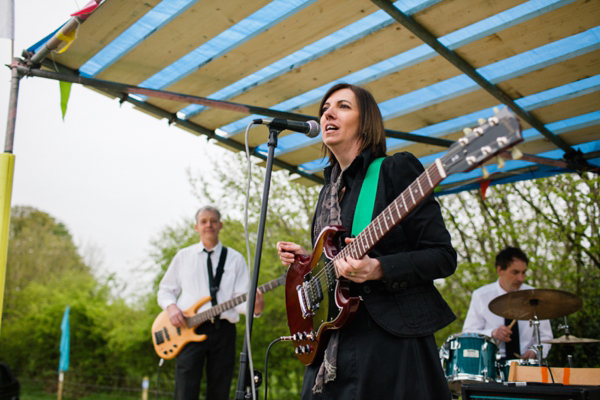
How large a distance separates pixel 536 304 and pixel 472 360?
0.74m

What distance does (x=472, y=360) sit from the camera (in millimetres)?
4598

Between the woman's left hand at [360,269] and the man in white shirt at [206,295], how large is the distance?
3118mm

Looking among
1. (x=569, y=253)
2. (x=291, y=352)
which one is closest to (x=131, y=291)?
(x=291, y=352)

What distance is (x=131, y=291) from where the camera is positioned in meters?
11.5

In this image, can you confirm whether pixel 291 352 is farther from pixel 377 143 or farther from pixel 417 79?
pixel 377 143

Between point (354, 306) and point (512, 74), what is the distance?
9.73ft

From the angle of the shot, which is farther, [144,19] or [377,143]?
[144,19]

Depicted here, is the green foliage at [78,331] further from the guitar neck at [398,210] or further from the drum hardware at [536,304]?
the guitar neck at [398,210]

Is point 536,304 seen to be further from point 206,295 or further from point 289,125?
point 289,125

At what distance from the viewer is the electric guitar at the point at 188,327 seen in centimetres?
502

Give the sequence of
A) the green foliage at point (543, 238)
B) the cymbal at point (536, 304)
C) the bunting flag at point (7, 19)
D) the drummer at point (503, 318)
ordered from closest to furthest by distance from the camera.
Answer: the bunting flag at point (7, 19)
the cymbal at point (536, 304)
the drummer at point (503, 318)
the green foliage at point (543, 238)

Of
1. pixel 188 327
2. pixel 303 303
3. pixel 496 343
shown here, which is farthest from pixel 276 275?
pixel 303 303

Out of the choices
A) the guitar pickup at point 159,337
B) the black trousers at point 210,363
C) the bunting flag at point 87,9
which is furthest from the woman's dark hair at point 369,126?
the guitar pickup at point 159,337

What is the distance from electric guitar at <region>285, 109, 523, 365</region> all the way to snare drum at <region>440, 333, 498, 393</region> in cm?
261
